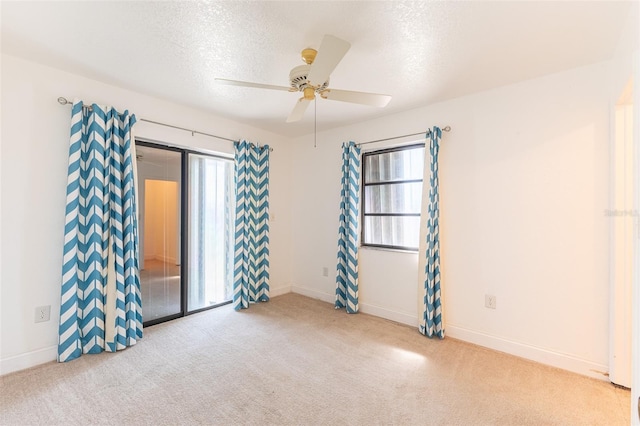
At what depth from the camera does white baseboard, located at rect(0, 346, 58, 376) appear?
2119 mm

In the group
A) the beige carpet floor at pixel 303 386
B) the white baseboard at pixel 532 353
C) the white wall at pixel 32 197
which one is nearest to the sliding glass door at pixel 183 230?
the beige carpet floor at pixel 303 386

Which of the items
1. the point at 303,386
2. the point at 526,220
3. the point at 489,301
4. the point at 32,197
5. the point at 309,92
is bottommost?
the point at 303,386

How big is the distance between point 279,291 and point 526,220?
3.26m

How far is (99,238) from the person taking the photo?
2.46 metres

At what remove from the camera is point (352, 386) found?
2029 mm

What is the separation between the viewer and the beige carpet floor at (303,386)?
1725 mm

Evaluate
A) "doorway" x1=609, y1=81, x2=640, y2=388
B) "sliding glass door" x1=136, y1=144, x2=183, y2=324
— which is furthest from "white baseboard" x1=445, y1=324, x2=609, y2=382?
"sliding glass door" x1=136, y1=144, x2=183, y2=324

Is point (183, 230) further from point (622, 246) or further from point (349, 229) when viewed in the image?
point (622, 246)

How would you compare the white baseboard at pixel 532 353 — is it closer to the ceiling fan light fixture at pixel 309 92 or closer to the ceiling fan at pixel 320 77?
the ceiling fan at pixel 320 77

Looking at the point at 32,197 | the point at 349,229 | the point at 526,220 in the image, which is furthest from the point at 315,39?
the point at 32,197

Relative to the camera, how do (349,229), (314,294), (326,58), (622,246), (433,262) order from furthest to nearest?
(314,294), (349,229), (433,262), (622,246), (326,58)

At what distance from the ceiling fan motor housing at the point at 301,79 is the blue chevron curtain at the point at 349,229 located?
1.68 meters

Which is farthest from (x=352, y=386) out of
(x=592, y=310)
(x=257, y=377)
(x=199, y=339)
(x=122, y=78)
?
(x=122, y=78)

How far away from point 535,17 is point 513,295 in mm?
2167
